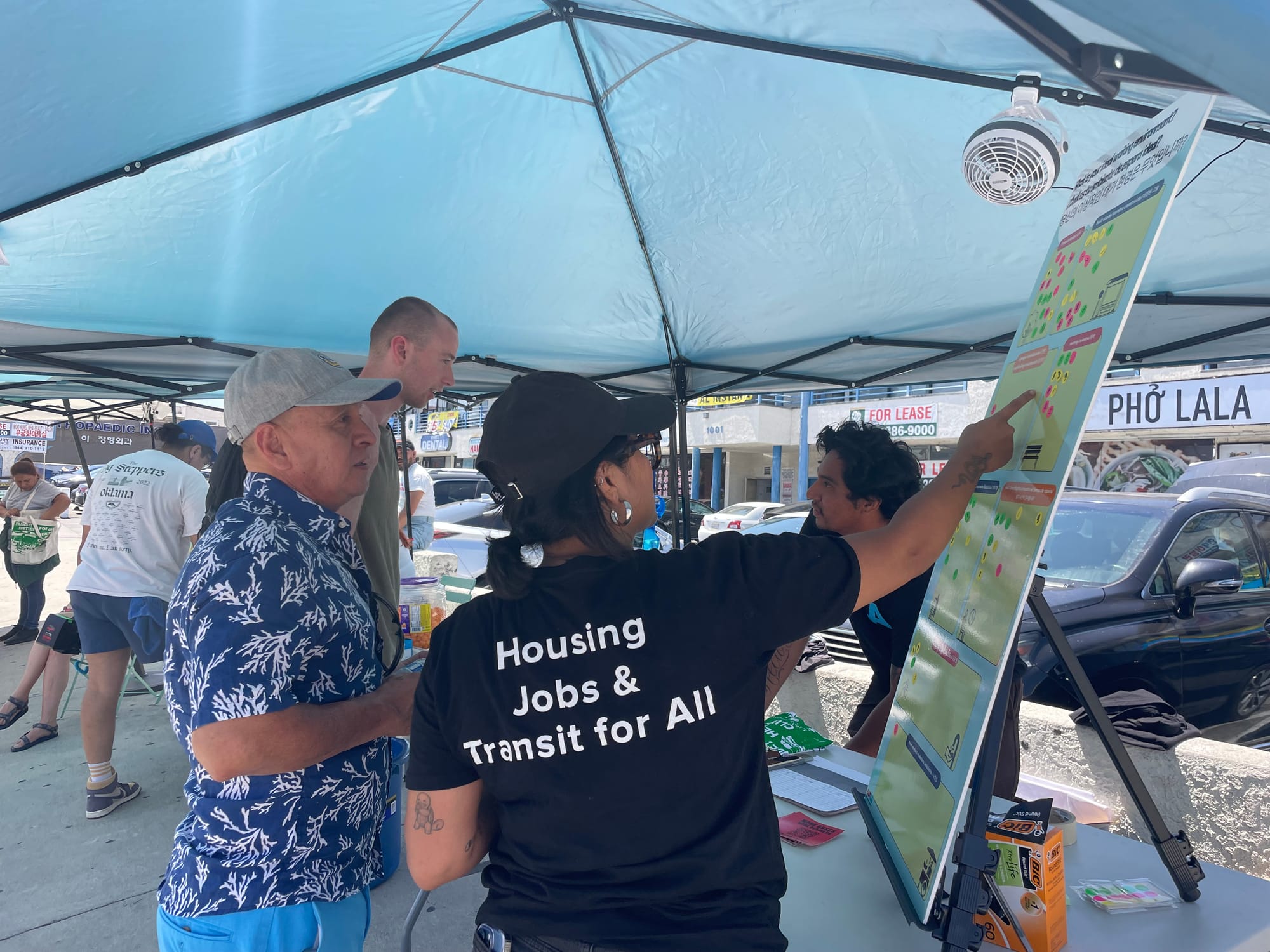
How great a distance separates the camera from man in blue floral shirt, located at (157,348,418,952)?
123 cm

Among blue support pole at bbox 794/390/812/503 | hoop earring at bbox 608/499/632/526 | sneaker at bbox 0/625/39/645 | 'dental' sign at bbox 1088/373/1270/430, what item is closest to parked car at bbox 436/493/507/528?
sneaker at bbox 0/625/39/645

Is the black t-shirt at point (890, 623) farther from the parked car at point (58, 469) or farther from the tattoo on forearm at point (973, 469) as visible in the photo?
the parked car at point (58, 469)

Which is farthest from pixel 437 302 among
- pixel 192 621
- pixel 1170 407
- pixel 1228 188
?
pixel 1170 407

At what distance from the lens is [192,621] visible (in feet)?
4.10

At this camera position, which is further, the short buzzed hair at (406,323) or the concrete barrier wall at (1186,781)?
the concrete barrier wall at (1186,781)

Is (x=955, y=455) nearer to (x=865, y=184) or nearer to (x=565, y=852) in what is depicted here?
(x=565, y=852)

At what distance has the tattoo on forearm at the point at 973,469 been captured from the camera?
137 centimetres

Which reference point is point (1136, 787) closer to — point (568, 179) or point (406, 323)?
point (406, 323)

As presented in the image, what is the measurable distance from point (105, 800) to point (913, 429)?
21963mm

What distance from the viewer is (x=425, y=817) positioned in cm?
117

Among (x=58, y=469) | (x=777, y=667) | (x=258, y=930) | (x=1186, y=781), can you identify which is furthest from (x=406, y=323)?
(x=58, y=469)

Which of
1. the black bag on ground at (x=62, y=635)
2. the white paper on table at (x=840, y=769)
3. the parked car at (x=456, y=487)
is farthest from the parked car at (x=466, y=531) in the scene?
the white paper on table at (x=840, y=769)

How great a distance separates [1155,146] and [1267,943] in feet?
4.81

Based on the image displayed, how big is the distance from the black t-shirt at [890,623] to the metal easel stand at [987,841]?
458mm
